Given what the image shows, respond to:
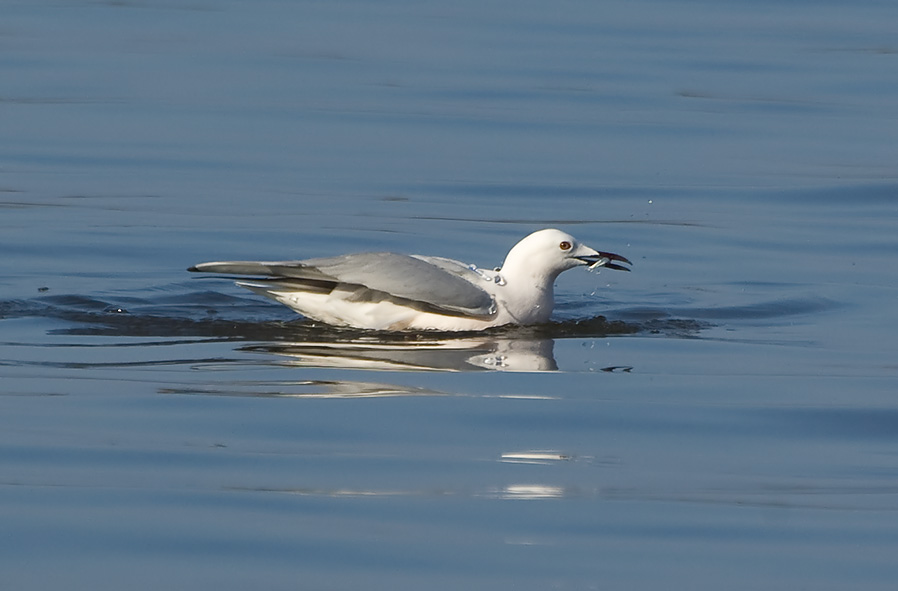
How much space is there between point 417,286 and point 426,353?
1.82ft

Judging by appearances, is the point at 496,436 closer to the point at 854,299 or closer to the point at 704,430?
the point at 704,430

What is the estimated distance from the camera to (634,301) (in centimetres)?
1227

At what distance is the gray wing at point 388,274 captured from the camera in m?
10.6

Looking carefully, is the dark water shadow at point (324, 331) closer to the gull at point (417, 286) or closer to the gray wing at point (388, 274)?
the gull at point (417, 286)

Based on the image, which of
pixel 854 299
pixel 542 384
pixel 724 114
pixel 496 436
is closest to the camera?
pixel 496 436

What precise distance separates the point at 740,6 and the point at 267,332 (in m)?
21.0

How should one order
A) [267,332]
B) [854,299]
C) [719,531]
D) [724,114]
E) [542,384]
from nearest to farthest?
[719,531], [542,384], [267,332], [854,299], [724,114]

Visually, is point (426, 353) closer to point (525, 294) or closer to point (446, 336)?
point (446, 336)

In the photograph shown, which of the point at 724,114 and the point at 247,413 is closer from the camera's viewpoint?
the point at 247,413

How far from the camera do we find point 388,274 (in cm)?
1066

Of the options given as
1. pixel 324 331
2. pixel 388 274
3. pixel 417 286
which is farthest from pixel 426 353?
pixel 324 331

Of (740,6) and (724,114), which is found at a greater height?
(740,6)

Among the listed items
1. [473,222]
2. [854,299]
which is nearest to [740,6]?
[473,222]

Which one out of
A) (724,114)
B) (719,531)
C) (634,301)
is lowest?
(719,531)
